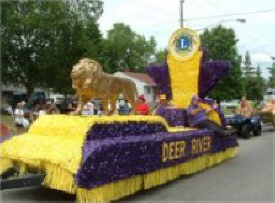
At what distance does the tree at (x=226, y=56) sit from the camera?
35.4 meters

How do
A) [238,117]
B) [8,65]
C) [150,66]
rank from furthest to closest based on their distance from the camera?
[8,65] → [238,117] → [150,66]

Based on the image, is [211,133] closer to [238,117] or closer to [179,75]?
[179,75]

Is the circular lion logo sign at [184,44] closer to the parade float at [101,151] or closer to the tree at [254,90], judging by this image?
the parade float at [101,151]

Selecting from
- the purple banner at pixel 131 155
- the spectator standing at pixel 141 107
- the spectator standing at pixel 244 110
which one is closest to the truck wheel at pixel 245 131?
the spectator standing at pixel 244 110

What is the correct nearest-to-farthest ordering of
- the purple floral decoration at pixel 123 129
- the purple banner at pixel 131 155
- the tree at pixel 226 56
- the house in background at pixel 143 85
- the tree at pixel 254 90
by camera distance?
the purple banner at pixel 131 155 → the purple floral decoration at pixel 123 129 → the tree at pixel 226 56 → the house in background at pixel 143 85 → the tree at pixel 254 90

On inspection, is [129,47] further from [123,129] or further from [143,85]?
[123,129]

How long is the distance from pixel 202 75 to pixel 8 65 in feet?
82.0

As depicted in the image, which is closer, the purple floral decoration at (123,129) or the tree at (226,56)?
the purple floral decoration at (123,129)

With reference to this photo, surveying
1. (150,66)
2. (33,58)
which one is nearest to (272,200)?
(150,66)

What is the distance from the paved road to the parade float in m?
0.20

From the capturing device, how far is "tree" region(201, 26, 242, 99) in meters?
35.4

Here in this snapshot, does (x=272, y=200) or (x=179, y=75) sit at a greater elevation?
(x=179, y=75)

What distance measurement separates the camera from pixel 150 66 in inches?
457

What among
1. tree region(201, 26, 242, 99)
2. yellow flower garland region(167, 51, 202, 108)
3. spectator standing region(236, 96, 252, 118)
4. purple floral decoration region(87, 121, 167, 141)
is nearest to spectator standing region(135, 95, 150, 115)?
yellow flower garland region(167, 51, 202, 108)
